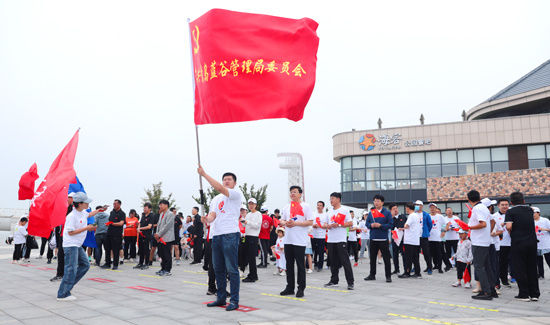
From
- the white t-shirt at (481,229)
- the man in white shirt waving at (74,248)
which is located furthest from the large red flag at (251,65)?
the white t-shirt at (481,229)

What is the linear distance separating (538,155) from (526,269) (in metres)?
35.4

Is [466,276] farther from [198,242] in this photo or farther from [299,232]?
[198,242]

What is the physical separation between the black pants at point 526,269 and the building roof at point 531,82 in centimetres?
3727

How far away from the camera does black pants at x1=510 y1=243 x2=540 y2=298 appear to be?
282 inches

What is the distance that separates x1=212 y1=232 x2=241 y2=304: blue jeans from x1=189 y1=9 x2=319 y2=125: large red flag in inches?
72.3

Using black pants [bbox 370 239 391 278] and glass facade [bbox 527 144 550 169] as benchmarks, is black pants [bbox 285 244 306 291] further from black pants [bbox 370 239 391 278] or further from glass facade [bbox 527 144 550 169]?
glass facade [bbox 527 144 550 169]

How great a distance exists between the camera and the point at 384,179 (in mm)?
40969

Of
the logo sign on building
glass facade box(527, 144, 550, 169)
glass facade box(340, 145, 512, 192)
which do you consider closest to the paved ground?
glass facade box(340, 145, 512, 192)

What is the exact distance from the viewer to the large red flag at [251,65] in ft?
21.8

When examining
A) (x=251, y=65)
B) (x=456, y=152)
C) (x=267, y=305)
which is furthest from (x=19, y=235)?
(x=456, y=152)

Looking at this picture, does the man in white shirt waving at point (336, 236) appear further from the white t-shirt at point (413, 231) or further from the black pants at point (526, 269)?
the black pants at point (526, 269)

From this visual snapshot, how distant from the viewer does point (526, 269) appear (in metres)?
7.30

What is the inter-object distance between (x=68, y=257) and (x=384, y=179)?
36.7 metres

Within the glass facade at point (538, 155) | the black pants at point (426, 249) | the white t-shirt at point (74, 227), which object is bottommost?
the black pants at point (426, 249)
